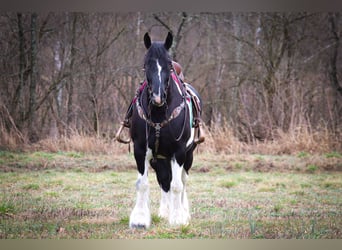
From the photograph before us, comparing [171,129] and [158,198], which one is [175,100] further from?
[158,198]

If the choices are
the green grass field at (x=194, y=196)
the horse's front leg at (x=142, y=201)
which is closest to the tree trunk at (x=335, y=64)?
the green grass field at (x=194, y=196)

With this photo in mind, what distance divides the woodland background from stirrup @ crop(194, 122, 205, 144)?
3.89 metres

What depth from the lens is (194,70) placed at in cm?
1133

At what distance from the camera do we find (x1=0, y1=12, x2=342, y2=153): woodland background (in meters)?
9.58

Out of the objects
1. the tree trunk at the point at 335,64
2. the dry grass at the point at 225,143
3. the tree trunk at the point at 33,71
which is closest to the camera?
the dry grass at the point at 225,143

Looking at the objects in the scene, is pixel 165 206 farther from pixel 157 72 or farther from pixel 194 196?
pixel 157 72

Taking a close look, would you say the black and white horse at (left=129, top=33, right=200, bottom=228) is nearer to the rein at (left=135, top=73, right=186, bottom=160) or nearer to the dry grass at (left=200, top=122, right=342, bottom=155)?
the rein at (left=135, top=73, right=186, bottom=160)

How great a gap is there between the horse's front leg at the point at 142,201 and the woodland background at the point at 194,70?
15.7 feet

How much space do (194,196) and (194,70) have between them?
546 cm

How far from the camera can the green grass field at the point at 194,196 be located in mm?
4473

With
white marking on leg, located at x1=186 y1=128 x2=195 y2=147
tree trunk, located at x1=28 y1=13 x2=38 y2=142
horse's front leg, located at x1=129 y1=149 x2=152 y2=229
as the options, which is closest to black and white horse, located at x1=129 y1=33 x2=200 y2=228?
horse's front leg, located at x1=129 y1=149 x2=152 y2=229

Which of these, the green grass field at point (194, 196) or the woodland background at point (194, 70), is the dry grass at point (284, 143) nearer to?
the woodland background at point (194, 70)
